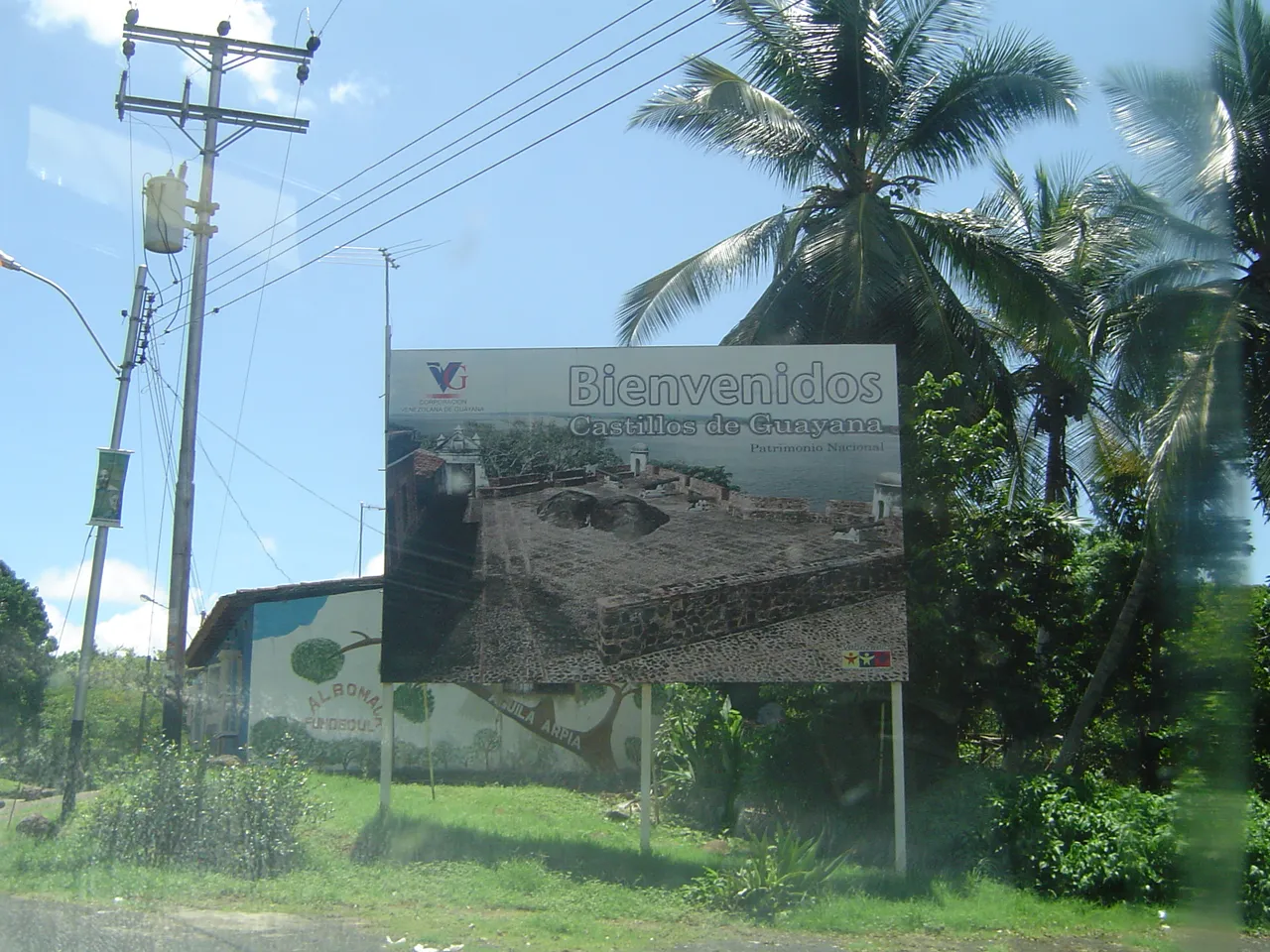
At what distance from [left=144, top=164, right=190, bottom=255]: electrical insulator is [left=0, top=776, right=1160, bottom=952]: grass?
765 cm

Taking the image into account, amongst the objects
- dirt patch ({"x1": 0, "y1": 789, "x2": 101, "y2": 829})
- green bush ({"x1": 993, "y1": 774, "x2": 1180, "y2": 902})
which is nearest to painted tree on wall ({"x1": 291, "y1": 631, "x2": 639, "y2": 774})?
dirt patch ({"x1": 0, "y1": 789, "x2": 101, "y2": 829})

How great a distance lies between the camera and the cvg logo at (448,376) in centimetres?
1340

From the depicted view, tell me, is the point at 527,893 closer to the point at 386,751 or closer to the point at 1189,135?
the point at 386,751

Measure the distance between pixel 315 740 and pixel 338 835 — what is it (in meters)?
7.58

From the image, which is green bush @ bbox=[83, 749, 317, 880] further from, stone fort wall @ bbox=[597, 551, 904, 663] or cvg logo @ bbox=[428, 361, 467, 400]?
cvg logo @ bbox=[428, 361, 467, 400]

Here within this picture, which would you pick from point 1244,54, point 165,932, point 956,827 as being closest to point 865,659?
point 956,827

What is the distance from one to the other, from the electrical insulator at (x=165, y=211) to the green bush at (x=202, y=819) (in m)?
7.12

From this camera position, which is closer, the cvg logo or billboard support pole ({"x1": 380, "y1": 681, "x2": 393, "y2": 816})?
billboard support pole ({"x1": 380, "y1": 681, "x2": 393, "y2": 816})

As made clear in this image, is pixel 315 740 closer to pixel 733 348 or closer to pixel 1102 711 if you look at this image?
pixel 733 348

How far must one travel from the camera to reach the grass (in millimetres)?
9742

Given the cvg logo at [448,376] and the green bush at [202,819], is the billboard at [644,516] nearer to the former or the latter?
the cvg logo at [448,376]

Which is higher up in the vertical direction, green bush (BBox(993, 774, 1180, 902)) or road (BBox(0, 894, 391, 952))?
green bush (BBox(993, 774, 1180, 902))

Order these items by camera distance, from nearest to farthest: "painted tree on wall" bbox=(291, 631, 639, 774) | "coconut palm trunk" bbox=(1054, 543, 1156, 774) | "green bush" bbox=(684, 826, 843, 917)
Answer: "green bush" bbox=(684, 826, 843, 917), "coconut palm trunk" bbox=(1054, 543, 1156, 774), "painted tree on wall" bbox=(291, 631, 639, 774)

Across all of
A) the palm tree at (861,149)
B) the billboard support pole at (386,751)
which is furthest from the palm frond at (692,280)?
the billboard support pole at (386,751)
